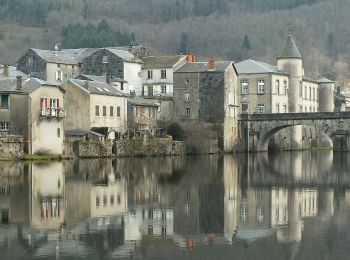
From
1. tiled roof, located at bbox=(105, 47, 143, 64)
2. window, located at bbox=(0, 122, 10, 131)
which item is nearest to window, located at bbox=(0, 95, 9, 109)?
window, located at bbox=(0, 122, 10, 131)

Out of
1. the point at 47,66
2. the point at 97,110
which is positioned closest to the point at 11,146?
the point at 97,110

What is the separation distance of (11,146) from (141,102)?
91.5 ft

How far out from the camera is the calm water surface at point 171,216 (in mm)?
25859

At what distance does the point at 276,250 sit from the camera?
2580 centimetres

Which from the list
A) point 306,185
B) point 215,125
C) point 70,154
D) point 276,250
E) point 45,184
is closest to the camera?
point 276,250

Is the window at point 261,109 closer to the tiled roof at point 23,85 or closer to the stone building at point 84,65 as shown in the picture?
the stone building at point 84,65

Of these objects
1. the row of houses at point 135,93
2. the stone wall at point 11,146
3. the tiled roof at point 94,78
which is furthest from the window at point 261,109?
the stone wall at point 11,146

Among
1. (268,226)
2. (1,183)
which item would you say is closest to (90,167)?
(1,183)

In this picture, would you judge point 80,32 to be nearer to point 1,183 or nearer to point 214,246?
point 1,183

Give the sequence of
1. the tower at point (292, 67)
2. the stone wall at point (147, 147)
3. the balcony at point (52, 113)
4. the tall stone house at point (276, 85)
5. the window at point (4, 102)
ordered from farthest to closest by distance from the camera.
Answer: the tower at point (292, 67) < the tall stone house at point (276, 85) < the stone wall at point (147, 147) < the balcony at point (52, 113) < the window at point (4, 102)

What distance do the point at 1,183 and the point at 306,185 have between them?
16.3 meters

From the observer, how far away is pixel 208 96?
9944 centimetres

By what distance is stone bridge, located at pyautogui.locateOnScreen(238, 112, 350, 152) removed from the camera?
99.7 metres

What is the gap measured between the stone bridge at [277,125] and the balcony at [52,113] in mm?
33172
